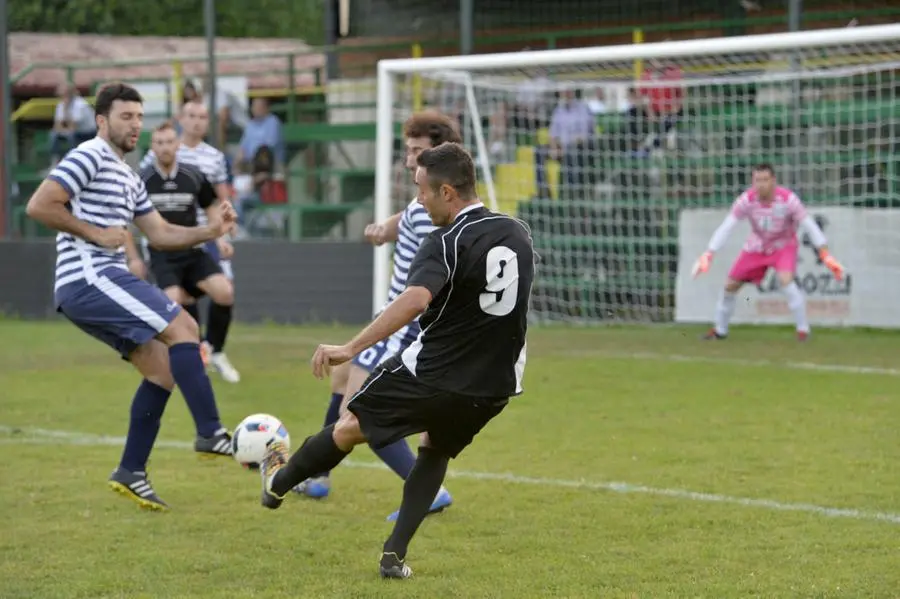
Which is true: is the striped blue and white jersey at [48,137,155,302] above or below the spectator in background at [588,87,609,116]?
below

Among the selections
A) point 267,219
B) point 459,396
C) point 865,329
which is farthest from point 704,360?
point 267,219

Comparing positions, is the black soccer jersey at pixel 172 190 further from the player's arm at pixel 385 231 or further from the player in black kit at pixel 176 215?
the player's arm at pixel 385 231

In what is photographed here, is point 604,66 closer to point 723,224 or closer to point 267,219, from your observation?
point 723,224

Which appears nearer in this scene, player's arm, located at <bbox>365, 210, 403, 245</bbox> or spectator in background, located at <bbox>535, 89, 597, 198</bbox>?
player's arm, located at <bbox>365, 210, 403, 245</bbox>

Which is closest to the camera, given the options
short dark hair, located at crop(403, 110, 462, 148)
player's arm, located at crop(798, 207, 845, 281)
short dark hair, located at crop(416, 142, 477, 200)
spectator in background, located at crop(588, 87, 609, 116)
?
short dark hair, located at crop(416, 142, 477, 200)

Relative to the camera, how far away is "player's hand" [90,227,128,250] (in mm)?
6926

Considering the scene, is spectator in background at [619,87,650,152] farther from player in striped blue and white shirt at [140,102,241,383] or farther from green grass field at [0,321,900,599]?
player in striped blue and white shirt at [140,102,241,383]

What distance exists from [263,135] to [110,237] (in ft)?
46.2

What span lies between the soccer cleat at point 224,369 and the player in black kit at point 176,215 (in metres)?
0.63

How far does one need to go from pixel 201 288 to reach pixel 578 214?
251 inches

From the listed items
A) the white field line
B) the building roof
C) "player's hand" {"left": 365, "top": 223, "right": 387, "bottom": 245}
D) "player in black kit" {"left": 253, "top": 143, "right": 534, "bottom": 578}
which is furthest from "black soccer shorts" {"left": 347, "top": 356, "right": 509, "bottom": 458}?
the building roof

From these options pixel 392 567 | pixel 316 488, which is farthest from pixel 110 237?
pixel 392 567

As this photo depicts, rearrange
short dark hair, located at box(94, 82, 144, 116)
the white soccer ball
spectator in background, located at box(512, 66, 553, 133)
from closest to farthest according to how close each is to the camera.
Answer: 1. the white soccer ball
2. short dark hair, located at box(94, 82, 144, 116)
3. spectator in background, located at box(512, 66, 553, 133)

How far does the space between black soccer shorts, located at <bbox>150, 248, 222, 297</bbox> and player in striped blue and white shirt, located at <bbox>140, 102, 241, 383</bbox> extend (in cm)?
13
